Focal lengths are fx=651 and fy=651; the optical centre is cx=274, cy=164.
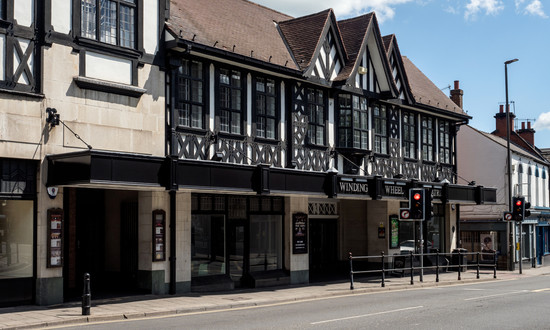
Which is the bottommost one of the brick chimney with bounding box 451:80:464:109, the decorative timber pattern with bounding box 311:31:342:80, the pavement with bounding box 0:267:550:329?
the pavement with bounding box 0:267:550:329

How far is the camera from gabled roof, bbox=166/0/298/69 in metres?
19.1

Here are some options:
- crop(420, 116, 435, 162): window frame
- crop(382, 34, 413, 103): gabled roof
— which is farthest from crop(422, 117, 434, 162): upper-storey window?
crop(382, 34, 413, 103): gabled roof

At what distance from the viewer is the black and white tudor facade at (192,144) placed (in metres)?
15.2

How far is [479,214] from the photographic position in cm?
3622

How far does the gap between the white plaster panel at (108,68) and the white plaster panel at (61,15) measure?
2.80ft

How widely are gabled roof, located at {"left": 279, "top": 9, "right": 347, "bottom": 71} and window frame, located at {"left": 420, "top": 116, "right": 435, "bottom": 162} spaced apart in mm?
7120

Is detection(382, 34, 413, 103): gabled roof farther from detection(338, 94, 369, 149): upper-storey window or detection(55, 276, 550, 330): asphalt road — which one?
detection(55, 276, 550, 330): asphalt road

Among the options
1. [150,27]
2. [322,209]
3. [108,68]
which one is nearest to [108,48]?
[108,68]

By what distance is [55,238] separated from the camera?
50.5ft

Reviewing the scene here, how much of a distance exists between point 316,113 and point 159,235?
794 centimetres

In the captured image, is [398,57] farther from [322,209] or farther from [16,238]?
[16,238]

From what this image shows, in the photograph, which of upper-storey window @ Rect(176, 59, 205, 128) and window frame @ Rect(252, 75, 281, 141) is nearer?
upper-storey window @ Rect(176, 59, 205, 128)

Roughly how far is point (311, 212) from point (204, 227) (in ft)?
26.0

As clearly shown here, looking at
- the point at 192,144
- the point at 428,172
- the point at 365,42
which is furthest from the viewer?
the point at 428,172
